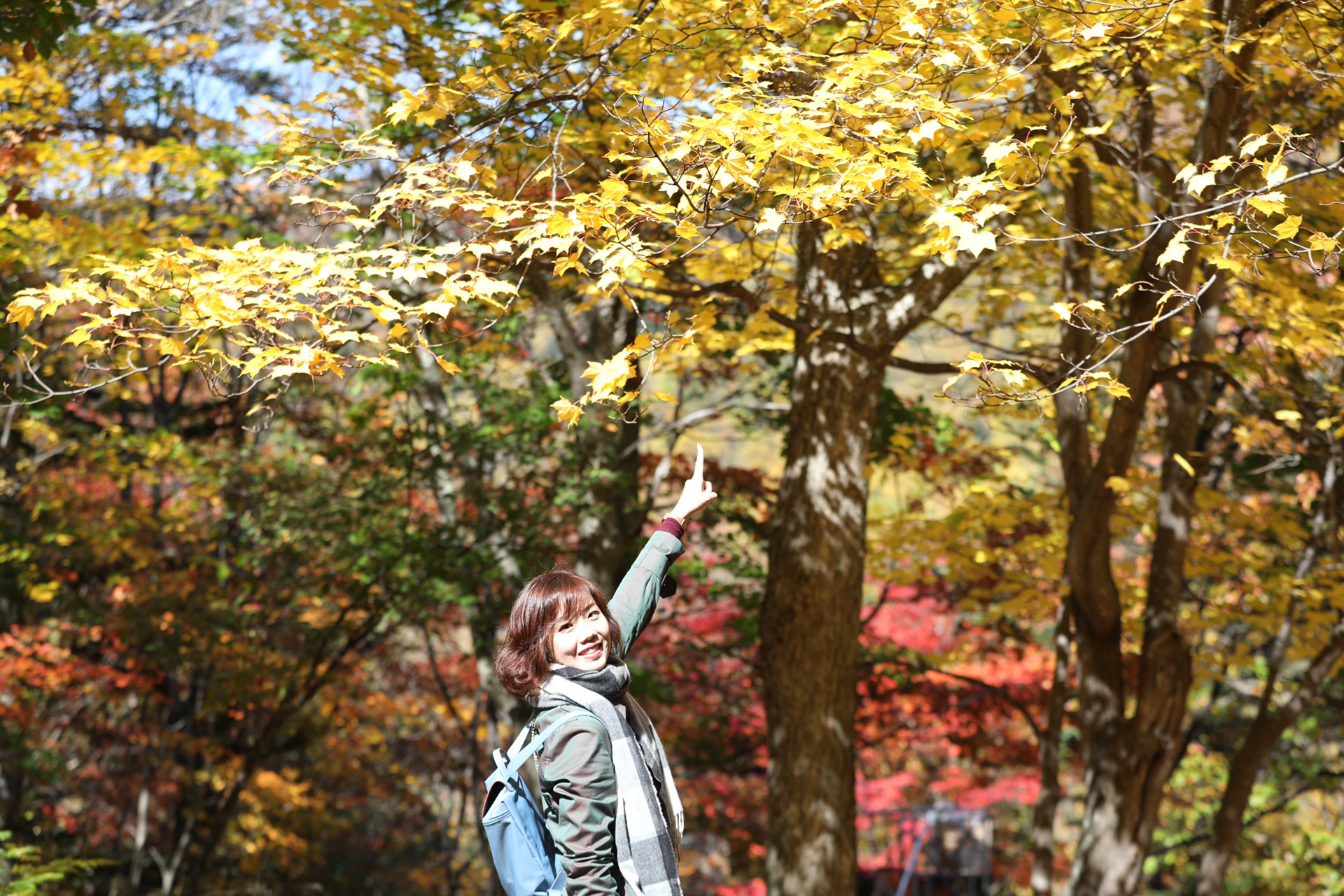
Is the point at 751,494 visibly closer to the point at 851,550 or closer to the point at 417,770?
the point at 851,550

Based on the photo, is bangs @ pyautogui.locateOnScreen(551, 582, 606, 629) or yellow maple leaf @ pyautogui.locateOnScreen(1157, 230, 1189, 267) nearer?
bangs @ pyautogui.locateOnScreen(551, 582, 606, 629)

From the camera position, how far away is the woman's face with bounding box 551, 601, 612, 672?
93.9 inches

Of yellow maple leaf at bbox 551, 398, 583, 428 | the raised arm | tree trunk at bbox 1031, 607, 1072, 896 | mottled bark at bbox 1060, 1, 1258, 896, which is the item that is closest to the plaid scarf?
the raised arm

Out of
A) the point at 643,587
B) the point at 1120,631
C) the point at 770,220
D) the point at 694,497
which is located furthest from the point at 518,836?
the point at 1120,631

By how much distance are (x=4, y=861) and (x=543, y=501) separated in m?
4.21

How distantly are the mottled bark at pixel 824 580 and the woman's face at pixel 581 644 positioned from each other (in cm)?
301

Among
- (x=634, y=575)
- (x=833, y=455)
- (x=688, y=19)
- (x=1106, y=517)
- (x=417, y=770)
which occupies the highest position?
(x=688, y=19)

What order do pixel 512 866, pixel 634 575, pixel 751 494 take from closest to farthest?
1. pixel 512 866
2. pixel 634 575
3. pixel 751 494

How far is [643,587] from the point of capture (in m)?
2.76

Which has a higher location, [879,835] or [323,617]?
[323,617]

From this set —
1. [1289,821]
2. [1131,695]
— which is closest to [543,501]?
[1131,695]

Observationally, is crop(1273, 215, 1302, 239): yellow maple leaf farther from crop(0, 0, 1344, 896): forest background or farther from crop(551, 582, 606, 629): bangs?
crop(551, 582, 606, 629): bangs

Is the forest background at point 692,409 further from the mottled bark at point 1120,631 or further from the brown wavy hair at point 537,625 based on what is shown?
the brown wavy hair at point 537,625

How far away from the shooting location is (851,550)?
5512mm
